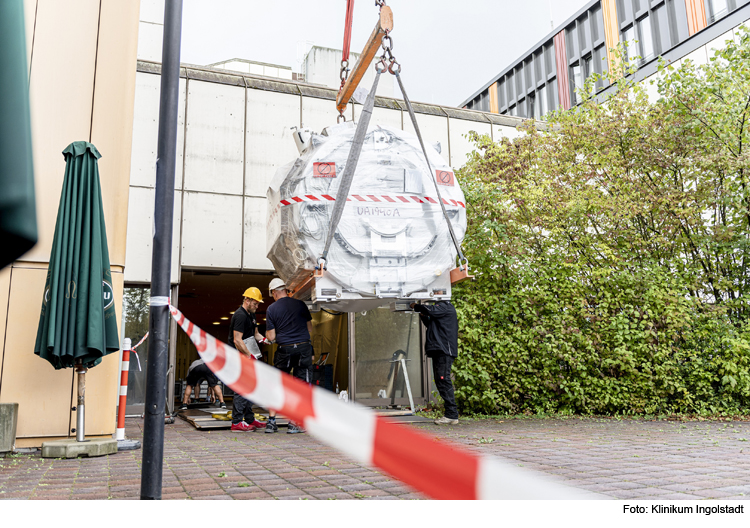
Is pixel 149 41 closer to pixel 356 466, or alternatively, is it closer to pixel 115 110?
pixel 115 110

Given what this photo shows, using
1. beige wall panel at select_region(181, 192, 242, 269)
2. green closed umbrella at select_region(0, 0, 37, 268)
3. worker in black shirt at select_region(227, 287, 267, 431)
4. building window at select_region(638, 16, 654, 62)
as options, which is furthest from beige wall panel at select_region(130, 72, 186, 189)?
building window at select_region(638, 16, 654, 62)

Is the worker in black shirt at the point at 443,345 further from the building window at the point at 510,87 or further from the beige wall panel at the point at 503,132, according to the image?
the building window at the point at 510,87

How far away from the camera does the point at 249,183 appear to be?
11016mm

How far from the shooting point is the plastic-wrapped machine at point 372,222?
563 cm

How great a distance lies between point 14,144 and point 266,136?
1096 cm

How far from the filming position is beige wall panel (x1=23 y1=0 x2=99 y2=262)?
639cm

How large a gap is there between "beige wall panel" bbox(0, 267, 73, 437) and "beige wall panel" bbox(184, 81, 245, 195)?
4680 millimetres

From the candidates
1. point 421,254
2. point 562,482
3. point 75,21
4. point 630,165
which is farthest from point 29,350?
point 630,165

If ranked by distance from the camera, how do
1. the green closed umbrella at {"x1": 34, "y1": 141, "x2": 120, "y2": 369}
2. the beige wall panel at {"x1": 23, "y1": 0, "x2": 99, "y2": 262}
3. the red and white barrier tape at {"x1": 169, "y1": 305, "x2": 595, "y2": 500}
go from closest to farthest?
the red and white barrier tape at {"x1": 169, "y1": 305, "x2": 595, "y2": 500}, the green closed umbrella at {"x1": 34, "y1": 141, "x2": 120, "y2": 369}, the beige wall panel at {"x1": 23, "y1": 0, "x2": 99, "y2": 262}

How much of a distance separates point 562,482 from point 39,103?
640 cm

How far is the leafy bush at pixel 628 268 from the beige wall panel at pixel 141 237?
4.99 meters

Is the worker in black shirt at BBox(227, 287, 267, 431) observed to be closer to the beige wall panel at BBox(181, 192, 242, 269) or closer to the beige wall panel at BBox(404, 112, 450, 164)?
the beige wall panel at BBox(181, 192, 242, 269)

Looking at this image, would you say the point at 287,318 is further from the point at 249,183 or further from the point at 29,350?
the point at 249,183

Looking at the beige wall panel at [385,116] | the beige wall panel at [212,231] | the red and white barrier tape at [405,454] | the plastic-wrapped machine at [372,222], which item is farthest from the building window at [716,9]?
the red and white barrier tape at [405,454]
